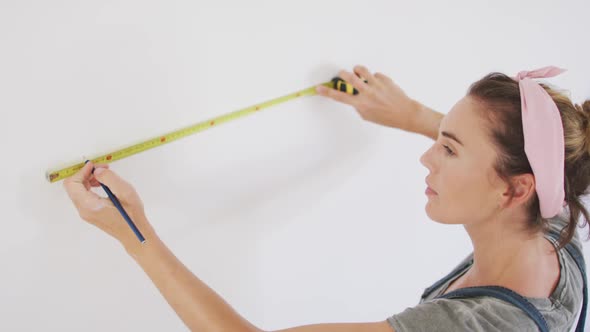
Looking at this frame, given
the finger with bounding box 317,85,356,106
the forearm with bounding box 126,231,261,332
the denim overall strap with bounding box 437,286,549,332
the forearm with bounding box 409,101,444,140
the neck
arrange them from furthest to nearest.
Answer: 1. the forearm with bounding box 409,101,444,140
2. the finger with bounding box 317,85,356,106
3. the neck
4. the denim overall strap with bounding box 437,286,549,332
5. the forearm with bounding box 126,231,261,332

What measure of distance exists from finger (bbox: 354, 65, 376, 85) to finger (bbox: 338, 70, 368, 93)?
0.01 m

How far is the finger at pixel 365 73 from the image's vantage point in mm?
1262

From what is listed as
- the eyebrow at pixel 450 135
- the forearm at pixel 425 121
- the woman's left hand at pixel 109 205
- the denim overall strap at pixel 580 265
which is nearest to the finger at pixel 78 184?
the woman's left hand at pixel 109 205

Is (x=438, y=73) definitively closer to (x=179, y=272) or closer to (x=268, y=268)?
(x=268, y=268)

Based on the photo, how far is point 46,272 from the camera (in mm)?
926

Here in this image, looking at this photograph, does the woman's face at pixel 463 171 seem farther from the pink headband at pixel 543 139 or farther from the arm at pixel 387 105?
the arm at pixel 387 105

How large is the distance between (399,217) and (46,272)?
101cm

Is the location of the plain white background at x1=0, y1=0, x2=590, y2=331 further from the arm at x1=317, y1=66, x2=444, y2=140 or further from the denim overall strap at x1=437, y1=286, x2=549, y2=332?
the denim overall strap at x1=437, y1=286, x2=549, y2=332

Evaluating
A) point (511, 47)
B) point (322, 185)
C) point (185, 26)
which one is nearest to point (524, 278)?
point (322, 185)

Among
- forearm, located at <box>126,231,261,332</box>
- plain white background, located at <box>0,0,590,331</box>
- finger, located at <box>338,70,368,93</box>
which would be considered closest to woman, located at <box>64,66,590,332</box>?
forearm, located at <box>126,231,261,332</box>

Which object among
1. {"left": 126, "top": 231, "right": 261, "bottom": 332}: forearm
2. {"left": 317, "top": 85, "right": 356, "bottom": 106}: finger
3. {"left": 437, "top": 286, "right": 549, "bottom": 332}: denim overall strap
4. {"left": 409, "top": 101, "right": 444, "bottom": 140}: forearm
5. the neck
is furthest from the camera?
{"left": 409, "top": 101, "right": 444, "bottom": 140}: forearm

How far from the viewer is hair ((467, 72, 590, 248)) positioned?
931 millimetres

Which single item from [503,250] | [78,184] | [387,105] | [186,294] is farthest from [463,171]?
[78,184]

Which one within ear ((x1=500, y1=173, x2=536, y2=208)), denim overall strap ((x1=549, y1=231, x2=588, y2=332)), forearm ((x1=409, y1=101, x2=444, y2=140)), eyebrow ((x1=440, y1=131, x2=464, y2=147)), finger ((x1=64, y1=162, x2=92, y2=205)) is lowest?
denim overall strap ((x1=549, y1=231, x2=588, y2=332))
